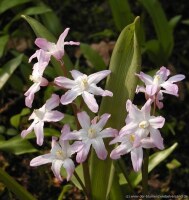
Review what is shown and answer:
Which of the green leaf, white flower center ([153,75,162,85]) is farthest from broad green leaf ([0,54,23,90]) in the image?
white flower center ([153,75,162,85])

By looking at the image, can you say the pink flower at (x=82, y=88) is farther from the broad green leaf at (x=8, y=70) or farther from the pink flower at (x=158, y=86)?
the broad green leaf at (x=8, y=70)

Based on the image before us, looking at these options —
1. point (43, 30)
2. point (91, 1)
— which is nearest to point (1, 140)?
point (43, 30)

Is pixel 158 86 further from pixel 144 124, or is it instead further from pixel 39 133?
pixel 39 133

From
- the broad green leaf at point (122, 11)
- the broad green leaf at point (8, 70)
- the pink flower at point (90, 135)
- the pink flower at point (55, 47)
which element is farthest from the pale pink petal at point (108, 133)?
the broad green leaf at point (122, 11)

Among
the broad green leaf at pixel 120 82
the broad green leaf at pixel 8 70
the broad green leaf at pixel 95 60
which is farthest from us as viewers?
the broad green leaf at pixel 95 60

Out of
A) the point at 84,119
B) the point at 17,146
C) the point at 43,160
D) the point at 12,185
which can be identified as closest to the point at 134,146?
the point at 84,119

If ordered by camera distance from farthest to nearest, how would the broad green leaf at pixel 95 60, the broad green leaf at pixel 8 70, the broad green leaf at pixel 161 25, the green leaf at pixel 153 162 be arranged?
the broad green leaf at pixel 161 25
the broad green leaf at pixel 95 60
the broad green leaf at pixel 8 70
the green leaf at pixel 153 162

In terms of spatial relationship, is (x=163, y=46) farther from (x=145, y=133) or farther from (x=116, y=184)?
(x=145, y=133)

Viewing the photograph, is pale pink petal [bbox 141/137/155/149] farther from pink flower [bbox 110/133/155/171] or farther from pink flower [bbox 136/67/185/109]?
pink flower [bbox 136/67/185/109]
